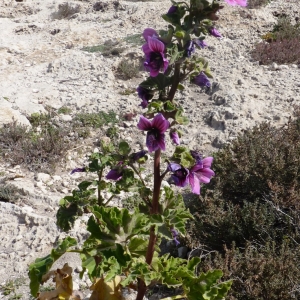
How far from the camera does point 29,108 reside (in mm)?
6355

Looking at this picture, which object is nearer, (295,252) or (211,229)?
(295,252)

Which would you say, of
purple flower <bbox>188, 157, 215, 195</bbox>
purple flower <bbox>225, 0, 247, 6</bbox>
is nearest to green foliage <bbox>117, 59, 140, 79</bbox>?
purple flower <bbox>188, 157, 215, 195</bbox>

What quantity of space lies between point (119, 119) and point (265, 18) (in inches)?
203

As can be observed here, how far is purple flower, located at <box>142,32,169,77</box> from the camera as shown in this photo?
1.82m

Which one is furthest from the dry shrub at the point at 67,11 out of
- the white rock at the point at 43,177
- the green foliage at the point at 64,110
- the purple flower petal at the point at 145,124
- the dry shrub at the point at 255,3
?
the purple flower petal at the point at 145,124

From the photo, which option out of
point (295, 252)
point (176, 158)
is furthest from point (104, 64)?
point (176, 158)

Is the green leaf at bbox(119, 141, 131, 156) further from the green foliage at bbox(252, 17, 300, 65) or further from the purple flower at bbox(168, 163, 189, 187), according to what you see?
the green foliage at bbox(252, 17, 300, 65)

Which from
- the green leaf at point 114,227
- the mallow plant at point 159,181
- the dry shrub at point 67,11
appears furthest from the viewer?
the dry shrub at point 67,11

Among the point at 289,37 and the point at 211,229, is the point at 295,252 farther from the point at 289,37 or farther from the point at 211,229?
the point at 289,37

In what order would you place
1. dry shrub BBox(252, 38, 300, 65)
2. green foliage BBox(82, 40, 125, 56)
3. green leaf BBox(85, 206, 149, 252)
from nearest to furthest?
green leaf BBox(85, 206, 149, 252) → dry shrub BBox(252, 38, 300, 65) → green foliage BBox(82, 40, 125, 56)

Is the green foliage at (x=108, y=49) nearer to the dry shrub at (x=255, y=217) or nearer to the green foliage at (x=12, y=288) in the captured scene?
the dry shrub at (x=255, y=217)

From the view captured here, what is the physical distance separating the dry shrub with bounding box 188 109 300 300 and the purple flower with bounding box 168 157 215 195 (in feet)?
4.10

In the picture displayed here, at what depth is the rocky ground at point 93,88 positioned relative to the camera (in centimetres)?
402

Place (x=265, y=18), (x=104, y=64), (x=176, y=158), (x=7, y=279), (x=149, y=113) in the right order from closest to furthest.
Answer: (x=149, y=113), (x=176, y=158), (x=7, y=279), (x=104, y=64), (x=265, y=18)
